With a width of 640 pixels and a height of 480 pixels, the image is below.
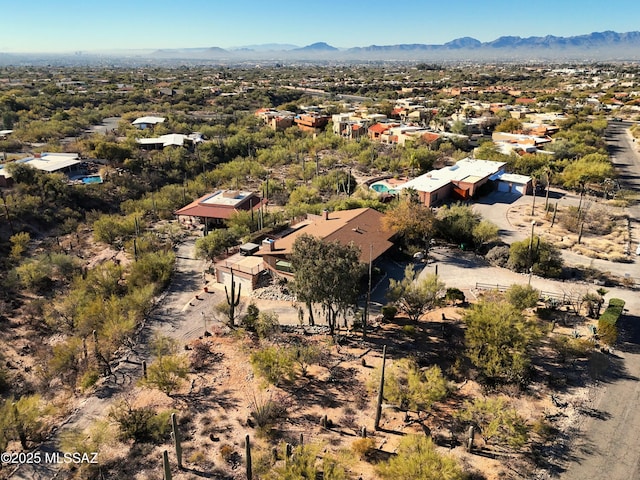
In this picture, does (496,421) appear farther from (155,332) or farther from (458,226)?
(458,226)

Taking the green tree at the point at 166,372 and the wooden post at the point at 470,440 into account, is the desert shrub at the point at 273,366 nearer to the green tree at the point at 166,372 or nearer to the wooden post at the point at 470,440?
the green tree at the point at 166,372

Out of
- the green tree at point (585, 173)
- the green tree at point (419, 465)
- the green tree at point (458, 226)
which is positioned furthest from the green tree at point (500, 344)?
the green tree at point (585, 173)

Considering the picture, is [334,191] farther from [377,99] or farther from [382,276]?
[377,99]

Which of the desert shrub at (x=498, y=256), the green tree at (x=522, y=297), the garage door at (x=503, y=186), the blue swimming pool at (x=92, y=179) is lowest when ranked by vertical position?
the desert shrub at (x=498, y=256)

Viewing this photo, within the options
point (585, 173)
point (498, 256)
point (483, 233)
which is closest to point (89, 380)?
point (498, 256)

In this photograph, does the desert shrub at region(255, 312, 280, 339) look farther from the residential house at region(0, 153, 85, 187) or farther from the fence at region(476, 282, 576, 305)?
the residential house at region(0, 153, 85, 187)
